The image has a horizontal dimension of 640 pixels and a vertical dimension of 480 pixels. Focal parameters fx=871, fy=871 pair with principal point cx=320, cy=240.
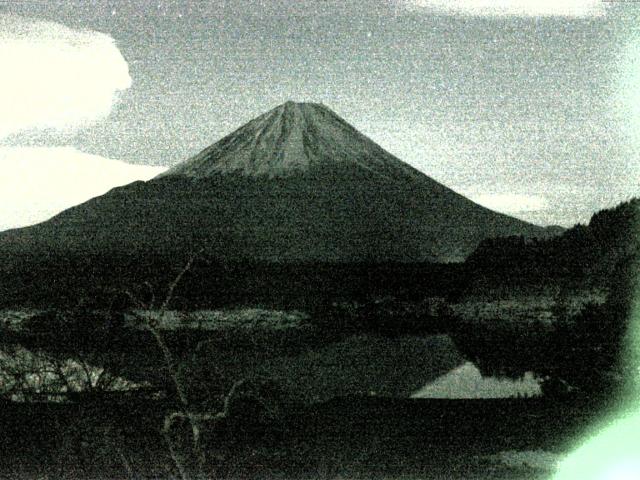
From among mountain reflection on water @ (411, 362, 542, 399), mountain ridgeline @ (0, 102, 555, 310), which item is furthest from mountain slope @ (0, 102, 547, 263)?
mountain reflection on water @ (411, 362, 542, 399)

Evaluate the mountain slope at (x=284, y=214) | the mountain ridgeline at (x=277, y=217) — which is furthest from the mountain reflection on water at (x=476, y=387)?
the mountain slope at (x=284, y=214)

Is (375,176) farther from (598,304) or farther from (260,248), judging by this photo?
(598,304)

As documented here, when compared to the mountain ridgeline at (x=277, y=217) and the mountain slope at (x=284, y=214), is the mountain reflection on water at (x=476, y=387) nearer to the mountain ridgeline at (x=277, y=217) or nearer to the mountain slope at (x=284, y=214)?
the mountain ridgeline at (x=277, y=217)

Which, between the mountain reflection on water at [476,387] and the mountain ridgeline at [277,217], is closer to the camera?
the mountain reflection on water at [476,387]

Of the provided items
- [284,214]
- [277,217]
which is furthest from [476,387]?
[284,214]

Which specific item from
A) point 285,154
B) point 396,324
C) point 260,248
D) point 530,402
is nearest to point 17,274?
point 260,248

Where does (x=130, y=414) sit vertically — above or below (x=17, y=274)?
above

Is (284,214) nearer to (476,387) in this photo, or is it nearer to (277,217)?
(277,217)

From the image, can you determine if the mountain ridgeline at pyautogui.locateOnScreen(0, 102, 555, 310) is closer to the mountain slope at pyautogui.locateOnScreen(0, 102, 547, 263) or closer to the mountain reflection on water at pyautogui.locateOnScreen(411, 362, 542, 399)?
the mountain slope at pyautogui.locateOnScreen(0, 102, 547, 263)
